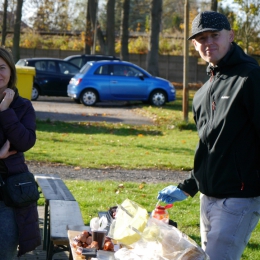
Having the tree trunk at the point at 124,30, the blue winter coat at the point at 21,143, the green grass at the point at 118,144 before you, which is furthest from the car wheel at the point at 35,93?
the blue winter coat at the point at 21,143

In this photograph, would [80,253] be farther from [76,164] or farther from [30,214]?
[76,164]

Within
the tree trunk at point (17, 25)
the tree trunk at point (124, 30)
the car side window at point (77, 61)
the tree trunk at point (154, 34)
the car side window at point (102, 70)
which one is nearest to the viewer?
the car side window at point (102, 70)

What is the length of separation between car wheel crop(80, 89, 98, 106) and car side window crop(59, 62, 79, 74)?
301 cm

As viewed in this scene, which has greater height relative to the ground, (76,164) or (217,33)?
(217,33)

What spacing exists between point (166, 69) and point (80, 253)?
4408cm

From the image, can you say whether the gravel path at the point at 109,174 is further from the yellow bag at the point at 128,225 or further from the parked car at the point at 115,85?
the parked car at the point at 115,85

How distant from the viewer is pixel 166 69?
4788 cm

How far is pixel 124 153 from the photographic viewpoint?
1365 centimetres

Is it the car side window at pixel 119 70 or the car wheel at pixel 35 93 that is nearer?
the car side window at pixel 119 70

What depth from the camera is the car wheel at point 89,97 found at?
2561cm

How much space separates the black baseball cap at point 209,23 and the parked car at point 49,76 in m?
23.6

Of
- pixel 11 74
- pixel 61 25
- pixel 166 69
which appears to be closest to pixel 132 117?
pixel 11 74

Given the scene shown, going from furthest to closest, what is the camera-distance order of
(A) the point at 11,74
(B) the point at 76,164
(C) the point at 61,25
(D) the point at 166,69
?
(C) the point at 61,25
(D) the point at 166,69
(B) the point at 76,164
(A) the point at 11,74

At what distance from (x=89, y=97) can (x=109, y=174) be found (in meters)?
14.6
